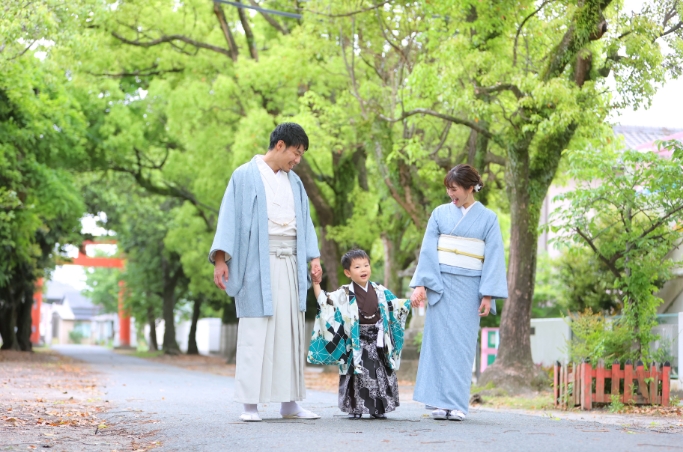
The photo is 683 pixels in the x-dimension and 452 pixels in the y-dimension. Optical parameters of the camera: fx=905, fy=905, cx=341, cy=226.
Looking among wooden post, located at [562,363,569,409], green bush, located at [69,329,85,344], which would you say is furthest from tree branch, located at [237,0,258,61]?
green bush, located at [69,329,85,344]

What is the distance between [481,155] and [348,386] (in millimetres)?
10354

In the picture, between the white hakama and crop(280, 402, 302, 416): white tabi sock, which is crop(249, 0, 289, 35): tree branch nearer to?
the white hakama

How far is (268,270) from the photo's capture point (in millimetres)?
6488

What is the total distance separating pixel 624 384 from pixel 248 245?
5.50m

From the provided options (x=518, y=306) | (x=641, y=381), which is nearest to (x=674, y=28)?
(x=518, y=306)

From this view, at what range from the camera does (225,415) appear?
7.07m

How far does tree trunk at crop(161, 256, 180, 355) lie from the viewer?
39.3 metres

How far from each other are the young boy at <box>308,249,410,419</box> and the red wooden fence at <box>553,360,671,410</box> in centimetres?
405

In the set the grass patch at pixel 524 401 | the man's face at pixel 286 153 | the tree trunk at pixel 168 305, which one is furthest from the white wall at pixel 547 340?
the tree trunk at pixel 168 305

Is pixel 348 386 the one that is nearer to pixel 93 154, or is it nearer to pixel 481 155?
pixel 481 155

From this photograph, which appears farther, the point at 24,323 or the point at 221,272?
the point at 24,323

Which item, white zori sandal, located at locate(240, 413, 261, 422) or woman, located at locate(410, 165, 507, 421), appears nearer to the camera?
white zori sandal, located at locate(240, 413, 261, 422)

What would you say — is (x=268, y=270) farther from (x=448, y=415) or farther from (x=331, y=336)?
(x=448, y=415)

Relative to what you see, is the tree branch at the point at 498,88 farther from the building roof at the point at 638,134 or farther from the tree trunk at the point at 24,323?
the tree trunk at the point at 24,323
